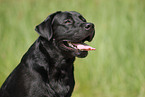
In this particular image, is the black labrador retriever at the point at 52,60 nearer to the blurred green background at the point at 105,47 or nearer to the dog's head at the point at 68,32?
the dog's head at the point at 68,32

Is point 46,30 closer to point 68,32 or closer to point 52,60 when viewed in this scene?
point 68,32

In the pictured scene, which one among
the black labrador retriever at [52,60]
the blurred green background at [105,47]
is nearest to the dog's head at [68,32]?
the black labrador retriever at [52,60]

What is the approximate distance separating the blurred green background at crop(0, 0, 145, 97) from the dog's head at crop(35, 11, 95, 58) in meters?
2.27

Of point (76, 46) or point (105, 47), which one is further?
point (105, 47)

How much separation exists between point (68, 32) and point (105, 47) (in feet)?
8.04

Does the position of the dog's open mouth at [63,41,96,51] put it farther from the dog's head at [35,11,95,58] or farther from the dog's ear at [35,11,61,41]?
the dog's ear at [35,11,61,41]

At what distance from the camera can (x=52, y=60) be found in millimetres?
3479

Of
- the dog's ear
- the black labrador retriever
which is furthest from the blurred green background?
→ the dog's ear

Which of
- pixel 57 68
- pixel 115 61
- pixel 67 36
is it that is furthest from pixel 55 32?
pixel 115 61

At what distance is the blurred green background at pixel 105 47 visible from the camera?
218 inches

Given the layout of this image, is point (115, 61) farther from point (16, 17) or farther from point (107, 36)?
point (16, 17)

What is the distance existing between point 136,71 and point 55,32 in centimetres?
265

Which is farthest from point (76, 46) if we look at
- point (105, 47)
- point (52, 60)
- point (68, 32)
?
point (105, 47)

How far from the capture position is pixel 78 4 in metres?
6.82
